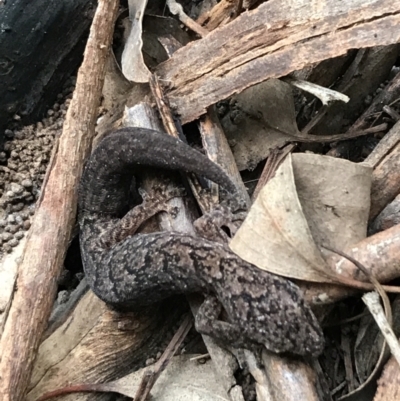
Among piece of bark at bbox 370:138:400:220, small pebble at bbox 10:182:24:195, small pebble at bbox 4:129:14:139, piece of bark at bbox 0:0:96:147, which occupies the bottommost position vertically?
piece of bark at bbox 370:138:400:220

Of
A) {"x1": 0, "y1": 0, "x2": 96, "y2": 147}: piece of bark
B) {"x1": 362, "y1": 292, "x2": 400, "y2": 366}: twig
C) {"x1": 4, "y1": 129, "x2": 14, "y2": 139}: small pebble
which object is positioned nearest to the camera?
{"x1": 362, "y1": 292, "x2": 400, "y2": 366}: twig

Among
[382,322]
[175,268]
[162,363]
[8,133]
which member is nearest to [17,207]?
[8,133]

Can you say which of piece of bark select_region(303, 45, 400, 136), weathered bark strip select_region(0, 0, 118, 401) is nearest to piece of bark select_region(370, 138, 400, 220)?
piece of bark select_region(303, 45, 400, 136)

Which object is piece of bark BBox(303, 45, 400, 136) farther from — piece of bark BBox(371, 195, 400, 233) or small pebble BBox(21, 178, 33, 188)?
small pebble BBox(21, 178, 33, 188)

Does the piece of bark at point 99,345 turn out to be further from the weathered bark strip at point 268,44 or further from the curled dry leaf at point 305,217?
the weathered bark strip at point 268,44

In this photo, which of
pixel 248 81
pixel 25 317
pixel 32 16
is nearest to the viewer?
pixel 25 317

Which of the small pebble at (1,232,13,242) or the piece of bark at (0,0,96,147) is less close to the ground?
the piece of bark at (0,0,96,147)

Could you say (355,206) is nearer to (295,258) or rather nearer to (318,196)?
(318,196)

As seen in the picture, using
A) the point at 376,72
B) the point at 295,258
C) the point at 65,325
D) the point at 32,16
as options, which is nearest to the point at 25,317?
the point at 65,325
